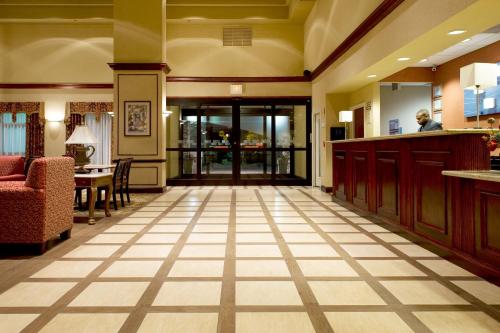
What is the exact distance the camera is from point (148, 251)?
3.80 meters

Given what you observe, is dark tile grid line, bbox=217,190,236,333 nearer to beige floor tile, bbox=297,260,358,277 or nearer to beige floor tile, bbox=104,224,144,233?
beige floor tile, bbox=297,260,358,277

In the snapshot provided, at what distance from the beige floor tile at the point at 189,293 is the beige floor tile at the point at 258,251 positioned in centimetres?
81

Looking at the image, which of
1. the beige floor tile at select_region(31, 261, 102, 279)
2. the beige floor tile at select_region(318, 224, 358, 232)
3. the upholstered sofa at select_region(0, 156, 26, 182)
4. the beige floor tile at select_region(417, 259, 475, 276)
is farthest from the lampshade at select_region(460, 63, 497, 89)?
the upholstered sofa at select_region(0, 156, 26, 182)

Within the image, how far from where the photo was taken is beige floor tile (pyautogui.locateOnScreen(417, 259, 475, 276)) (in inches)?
121

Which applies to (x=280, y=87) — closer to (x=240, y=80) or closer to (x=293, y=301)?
(x=240, y=80)

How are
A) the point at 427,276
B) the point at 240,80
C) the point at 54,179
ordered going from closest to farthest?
the point at 427,276 < the point at 54,179 < the point at 240,80

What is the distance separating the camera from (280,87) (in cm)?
1131

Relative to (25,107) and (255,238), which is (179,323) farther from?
(25,107)

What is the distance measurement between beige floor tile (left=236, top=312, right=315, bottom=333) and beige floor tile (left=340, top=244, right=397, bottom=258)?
1.52 metres

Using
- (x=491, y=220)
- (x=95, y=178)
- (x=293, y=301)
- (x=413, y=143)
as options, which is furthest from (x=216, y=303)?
(x=95, y=178)

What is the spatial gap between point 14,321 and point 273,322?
4.64 feet

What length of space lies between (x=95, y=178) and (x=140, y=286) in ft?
9.67

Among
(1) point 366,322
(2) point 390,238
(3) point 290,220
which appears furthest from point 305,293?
(3) point 290,220

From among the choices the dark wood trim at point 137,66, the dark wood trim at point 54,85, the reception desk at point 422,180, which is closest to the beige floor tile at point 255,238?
the reception desk at point 422,180
